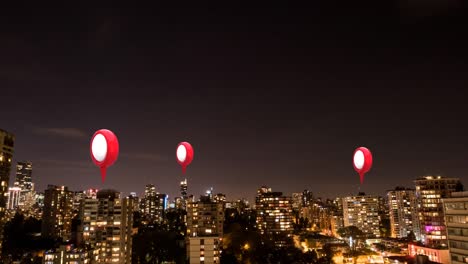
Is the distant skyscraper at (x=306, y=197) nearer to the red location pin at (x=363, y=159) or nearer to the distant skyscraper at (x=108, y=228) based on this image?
the distant skyscraper at (x=108, y=228)

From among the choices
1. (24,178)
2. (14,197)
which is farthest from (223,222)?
(24,178)

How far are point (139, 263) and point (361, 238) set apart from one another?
31.7 meters

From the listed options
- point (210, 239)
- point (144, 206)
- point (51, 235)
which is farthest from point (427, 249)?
point (144, 206)

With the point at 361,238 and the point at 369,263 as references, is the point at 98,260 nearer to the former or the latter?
the point at 369,263

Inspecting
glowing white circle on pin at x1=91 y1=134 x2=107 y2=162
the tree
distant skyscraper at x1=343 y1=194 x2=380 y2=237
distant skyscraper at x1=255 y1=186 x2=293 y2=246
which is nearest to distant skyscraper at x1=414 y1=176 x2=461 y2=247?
the tree

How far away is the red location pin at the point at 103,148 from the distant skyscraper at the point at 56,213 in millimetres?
48309

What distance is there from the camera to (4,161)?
100 feet

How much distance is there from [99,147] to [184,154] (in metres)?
2.59

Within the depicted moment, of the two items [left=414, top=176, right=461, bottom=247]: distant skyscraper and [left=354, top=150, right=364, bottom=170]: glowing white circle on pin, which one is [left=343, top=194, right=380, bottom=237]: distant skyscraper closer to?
[left=414, top=176, right=461, bottom=247]: distant skyscraper

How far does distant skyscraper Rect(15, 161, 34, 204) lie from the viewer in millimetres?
94925

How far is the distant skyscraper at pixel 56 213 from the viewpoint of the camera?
5097cm

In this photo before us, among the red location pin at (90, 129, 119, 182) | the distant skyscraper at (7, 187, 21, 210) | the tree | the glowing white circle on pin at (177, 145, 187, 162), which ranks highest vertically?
the distant skyscraper at (7, 187, 21, 210)

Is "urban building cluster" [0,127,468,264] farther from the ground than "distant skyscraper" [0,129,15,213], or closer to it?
closer to it

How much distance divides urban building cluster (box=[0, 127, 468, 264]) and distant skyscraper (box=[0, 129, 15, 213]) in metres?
0.08
